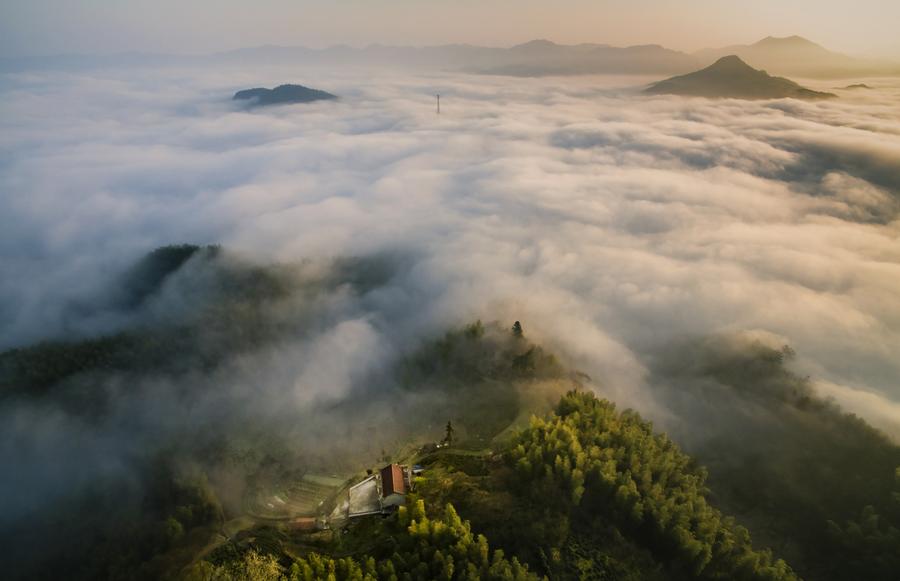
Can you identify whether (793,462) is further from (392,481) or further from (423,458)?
(392,481)

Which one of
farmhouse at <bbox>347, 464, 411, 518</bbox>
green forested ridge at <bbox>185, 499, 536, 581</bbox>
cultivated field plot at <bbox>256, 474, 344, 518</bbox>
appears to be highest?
green forested ridge at <bbox>185, 499, 536, 581</bbox>

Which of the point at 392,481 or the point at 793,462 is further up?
the point at 392,481

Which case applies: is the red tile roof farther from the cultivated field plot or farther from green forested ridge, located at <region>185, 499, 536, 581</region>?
the cultivated field plot

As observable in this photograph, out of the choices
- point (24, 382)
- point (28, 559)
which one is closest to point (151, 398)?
point (24, 382)

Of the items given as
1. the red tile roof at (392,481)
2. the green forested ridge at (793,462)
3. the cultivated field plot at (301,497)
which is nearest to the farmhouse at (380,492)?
the red tile roof at (392,481)

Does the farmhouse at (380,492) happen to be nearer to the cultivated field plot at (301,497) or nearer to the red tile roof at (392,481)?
the red tile roof at (392,481)

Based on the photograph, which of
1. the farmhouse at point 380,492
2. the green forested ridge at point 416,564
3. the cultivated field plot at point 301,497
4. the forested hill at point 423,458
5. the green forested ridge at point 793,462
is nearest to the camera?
the green forested ridge at point 416,564

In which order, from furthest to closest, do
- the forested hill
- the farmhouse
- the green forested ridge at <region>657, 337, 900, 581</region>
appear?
the farmhouse < the green forested ridge at <region>657, 337, 900, 581</region> < the forested hill

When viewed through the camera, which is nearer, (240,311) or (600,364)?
(600,364)

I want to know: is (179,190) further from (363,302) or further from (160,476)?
(160,476)

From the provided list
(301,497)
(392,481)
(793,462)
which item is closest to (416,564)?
(392,481)

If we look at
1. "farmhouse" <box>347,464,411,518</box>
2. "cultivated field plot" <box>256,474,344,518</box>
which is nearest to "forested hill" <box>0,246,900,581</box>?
"cultivated field plot" <box>256,474,344,518</box>
